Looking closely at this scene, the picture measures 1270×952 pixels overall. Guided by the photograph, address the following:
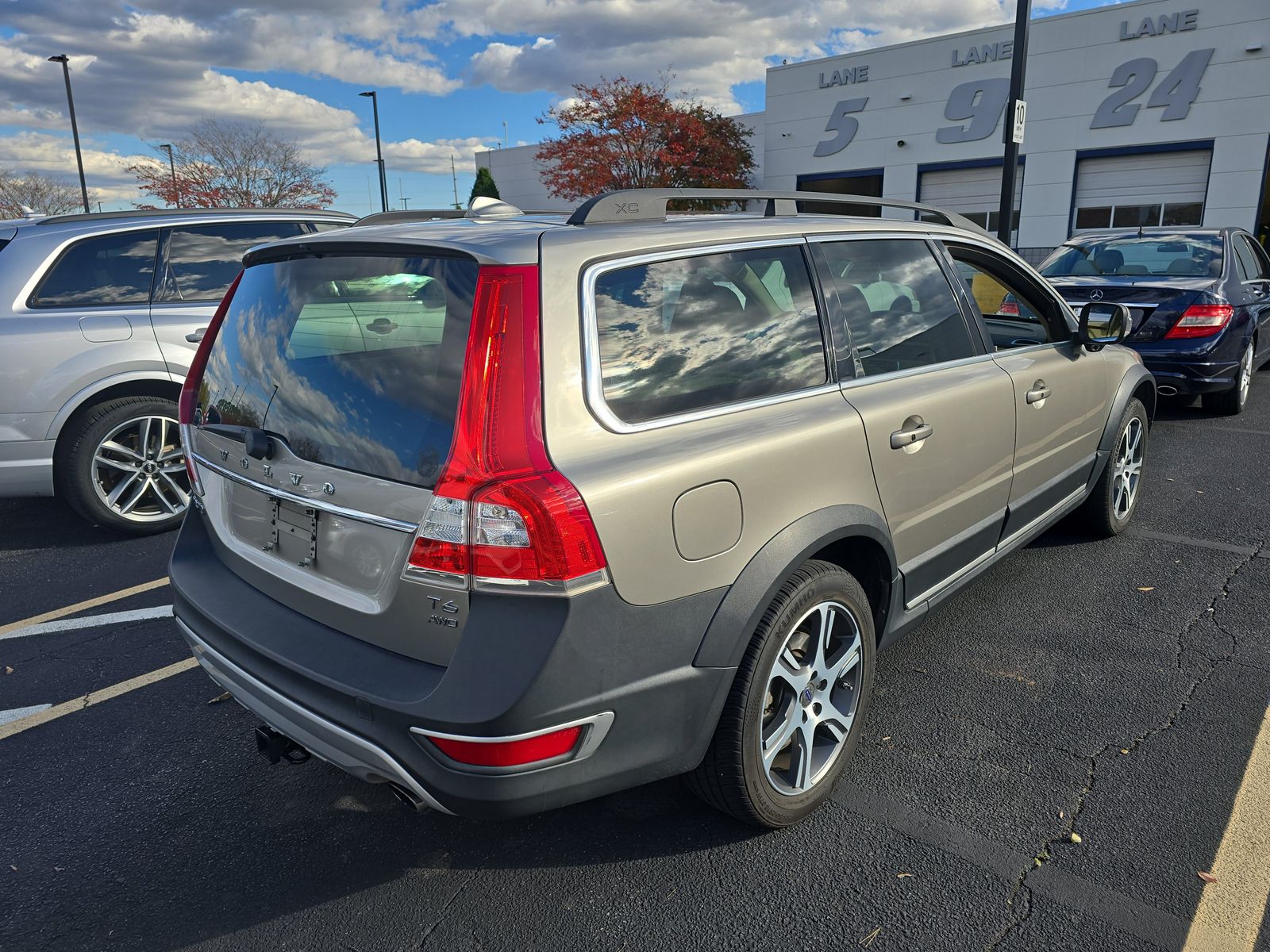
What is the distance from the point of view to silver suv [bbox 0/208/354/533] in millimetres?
4855

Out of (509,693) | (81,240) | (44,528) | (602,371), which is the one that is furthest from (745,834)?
(44,528)

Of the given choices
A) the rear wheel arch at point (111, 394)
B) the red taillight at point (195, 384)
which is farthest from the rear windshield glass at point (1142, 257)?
the red taillight at point (195, 384)

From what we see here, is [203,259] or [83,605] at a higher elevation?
[203,259]

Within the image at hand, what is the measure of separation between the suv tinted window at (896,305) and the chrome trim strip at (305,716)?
1.81 m

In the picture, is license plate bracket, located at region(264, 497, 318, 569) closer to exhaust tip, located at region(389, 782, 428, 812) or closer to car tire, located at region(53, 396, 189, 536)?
exhaust tip, located at region(389, 782, 428, 812)

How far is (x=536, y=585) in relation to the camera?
188cm

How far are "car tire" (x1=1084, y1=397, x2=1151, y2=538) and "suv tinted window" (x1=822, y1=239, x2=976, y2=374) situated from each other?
1.71m

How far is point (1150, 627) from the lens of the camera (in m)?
3.76

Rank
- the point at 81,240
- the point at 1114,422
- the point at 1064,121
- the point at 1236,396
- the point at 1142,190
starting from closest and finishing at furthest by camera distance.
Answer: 1. the point at 1114,422
2. the point at 81,240
3. the point at 1236,396
4. the point at 1142,190
5. the point at 1064,121

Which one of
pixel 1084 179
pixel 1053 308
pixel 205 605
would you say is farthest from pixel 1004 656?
pixel 1084 179

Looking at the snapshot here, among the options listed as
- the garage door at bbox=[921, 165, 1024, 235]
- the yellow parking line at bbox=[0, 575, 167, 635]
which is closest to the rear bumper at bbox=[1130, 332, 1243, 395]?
the yellow parking line at bbox=[0, 575, 167, 635]

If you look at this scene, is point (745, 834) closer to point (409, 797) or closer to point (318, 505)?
point (409, 797)

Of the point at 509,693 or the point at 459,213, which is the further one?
the point at 459,213

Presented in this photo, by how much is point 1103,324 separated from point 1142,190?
64.2 feet
